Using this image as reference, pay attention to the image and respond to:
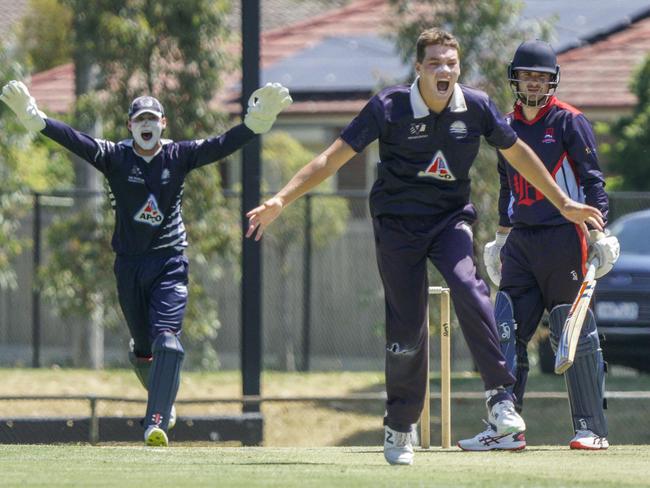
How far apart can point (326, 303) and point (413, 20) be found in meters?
4.43

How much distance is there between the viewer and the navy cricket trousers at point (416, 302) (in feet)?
23.7

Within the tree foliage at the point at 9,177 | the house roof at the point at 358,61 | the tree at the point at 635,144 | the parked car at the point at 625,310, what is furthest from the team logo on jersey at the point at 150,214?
the house roof at the point at 358,61

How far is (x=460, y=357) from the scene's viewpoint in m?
18.2

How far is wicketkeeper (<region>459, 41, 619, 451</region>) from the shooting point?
8.12 m

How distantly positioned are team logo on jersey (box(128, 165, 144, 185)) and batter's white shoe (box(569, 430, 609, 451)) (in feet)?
9.52

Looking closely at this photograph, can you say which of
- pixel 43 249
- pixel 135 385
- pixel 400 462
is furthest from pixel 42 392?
pixel 400 462

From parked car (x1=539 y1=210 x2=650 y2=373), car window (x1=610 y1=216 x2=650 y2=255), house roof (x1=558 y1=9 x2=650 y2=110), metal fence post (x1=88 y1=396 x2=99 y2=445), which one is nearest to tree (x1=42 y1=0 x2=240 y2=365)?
car window (x1=610 y1=216 x2=650 y2=255)

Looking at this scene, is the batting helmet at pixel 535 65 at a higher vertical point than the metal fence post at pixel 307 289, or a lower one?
higher

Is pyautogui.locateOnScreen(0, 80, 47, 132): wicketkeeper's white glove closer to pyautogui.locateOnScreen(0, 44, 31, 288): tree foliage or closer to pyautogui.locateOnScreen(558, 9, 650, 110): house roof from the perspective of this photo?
pyautogui.locateOnScreen(0, 44, 31, 288): tree foliage

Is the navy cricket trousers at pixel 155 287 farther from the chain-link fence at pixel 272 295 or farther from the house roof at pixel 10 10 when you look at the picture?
the house roof at pixel 10 10

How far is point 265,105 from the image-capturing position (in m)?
8.55

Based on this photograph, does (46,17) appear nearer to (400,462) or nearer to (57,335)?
(57,335)

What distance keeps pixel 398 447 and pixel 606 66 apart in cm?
1637

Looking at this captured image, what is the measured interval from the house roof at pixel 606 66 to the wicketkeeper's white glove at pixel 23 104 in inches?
493
